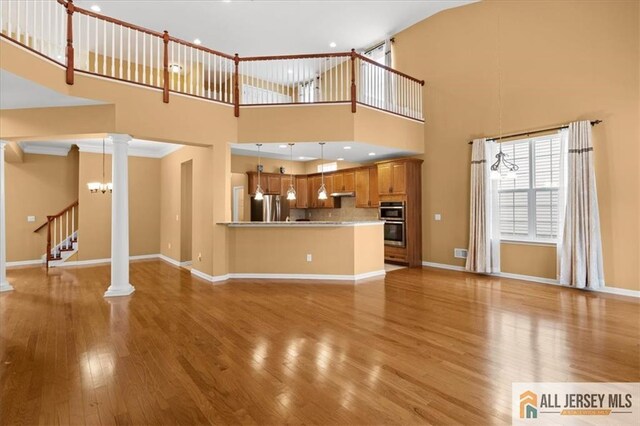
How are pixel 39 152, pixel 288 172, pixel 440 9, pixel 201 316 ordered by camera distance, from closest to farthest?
1. pixel 201 316
2. pixel 440 9
3. pixel 39 152
4. pixel 288 172

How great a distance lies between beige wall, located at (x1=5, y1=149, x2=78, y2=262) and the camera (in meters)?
7.50

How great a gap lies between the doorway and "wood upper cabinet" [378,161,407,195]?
4655 mm

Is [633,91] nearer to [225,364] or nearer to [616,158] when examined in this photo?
[616,158]

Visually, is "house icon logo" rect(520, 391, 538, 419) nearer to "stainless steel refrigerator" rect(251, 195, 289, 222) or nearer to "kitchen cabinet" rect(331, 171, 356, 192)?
"kitchen cabinet" rect(331, 171, 356, 192)

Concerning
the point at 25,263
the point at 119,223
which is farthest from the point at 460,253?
the point at 25,263

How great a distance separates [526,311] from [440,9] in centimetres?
650

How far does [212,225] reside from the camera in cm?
587

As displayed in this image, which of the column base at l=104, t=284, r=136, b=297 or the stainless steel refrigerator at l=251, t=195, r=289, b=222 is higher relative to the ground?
the stainless steel refrigerator at l=251, t=195, r=289, b=222

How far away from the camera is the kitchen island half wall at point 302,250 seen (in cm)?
583

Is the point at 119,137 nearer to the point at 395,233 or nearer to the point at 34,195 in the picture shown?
the point at 34,195

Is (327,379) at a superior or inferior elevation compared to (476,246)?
inferior

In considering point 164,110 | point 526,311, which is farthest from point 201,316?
point 526,311

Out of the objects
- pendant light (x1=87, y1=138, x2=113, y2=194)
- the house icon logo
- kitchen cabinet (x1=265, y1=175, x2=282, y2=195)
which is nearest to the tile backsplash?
kitchen cabinet (x1=265, y1=175, x2=282, y2=195)

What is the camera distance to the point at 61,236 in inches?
307
